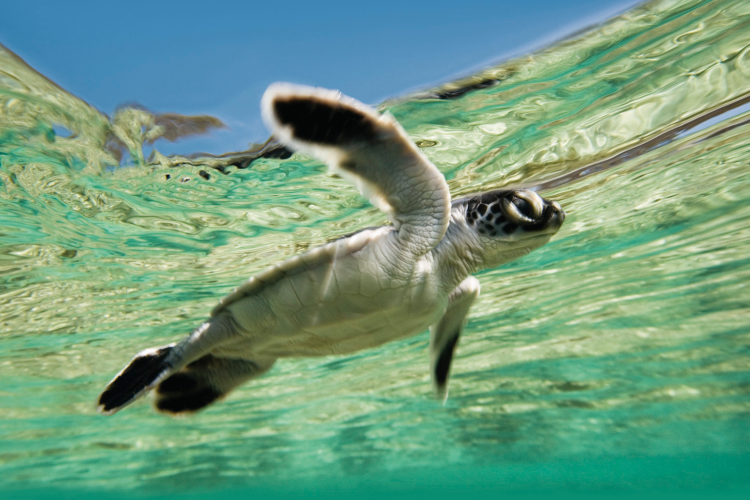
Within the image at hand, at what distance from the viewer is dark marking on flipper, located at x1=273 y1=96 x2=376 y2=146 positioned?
241 cm

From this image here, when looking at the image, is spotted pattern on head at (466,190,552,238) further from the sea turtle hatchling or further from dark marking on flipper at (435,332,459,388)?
dark marking on flipper at (435,332,459,388)

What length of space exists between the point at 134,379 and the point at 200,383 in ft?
2.86

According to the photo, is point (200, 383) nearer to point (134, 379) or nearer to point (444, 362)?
point (134, 379)

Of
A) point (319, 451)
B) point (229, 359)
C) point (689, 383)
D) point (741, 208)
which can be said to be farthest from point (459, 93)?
point (319, 451)

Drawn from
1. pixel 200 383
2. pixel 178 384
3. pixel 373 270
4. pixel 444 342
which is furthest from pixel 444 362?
pixel 178 384

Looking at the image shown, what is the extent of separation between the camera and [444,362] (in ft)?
16.1

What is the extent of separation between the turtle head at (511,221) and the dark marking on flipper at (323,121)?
1359mm

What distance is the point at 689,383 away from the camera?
1372 centimetres

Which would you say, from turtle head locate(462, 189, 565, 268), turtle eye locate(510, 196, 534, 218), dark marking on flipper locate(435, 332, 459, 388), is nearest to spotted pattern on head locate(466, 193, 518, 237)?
turtle head locate(462, 189, 565, 268)

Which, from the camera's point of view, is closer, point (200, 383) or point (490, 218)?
point (490, 218)

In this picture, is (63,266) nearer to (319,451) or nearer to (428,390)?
(428,390)

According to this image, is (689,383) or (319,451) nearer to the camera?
(689,383)

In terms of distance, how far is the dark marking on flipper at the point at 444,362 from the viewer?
4879 millimetres

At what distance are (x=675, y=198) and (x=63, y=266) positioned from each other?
8.29 metres
